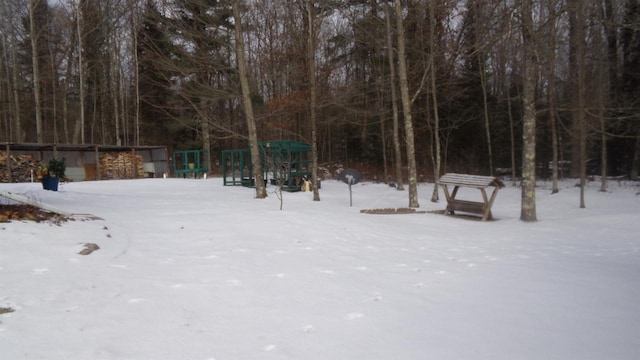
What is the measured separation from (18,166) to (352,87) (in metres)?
17.9

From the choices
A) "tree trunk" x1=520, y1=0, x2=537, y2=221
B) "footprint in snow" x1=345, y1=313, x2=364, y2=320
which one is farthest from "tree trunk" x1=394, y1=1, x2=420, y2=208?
"footprint in snow" x1=345, y1=313, x2=364, y2=320

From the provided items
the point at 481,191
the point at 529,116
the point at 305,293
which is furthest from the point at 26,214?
the point at 529,116

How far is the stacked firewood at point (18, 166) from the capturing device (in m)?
20.1

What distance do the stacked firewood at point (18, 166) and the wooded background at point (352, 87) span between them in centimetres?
277

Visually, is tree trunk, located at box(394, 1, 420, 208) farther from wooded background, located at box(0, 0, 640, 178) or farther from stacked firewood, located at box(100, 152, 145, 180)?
stacked firewood, located at box(100, 152, 145, 180)

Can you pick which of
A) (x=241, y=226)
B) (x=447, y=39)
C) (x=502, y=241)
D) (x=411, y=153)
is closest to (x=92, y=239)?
(x=241, y=226)

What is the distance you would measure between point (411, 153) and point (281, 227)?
6274 millimetres

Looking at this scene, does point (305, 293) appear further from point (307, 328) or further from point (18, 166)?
point (18, 166)

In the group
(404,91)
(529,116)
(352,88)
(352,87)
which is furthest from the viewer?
(352,87)

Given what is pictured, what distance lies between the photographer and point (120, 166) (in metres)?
25.0

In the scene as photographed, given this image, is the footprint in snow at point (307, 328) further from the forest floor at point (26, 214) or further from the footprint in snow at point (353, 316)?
the forest floor at point (26, 214)

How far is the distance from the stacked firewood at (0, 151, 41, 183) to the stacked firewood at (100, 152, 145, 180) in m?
3.54

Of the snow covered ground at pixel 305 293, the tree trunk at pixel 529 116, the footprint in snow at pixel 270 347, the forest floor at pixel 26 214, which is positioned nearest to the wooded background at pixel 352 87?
the tree trunk at pixel 529 116

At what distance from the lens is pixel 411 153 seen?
12.8 meters
